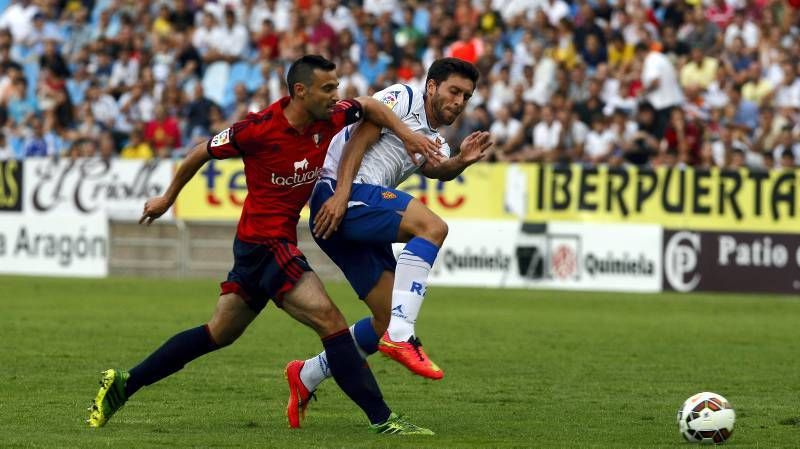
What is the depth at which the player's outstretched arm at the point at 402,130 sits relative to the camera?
27.9 ft

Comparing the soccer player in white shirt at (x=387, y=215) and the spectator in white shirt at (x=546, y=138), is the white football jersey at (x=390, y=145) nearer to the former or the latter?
the soccer player in white shirt at (x=387, y=215)

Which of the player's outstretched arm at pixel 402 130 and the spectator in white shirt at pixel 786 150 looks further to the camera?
the spectator in white shirt at pixel 786 150

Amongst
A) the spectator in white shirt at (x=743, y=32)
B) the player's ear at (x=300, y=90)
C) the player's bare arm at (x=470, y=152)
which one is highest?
the spectator in white shirt at (x=743, y=32)

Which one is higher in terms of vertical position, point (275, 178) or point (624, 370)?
point (275, 178)

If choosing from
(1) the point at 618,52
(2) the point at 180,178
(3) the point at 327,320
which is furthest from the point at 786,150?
(2) the point at 180,178

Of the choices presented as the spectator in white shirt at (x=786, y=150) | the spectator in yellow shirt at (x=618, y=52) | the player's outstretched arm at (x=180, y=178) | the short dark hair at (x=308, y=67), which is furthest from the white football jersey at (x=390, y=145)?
the spectator in yellow shirt at (x=618, y=52)

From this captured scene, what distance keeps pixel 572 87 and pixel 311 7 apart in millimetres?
5847

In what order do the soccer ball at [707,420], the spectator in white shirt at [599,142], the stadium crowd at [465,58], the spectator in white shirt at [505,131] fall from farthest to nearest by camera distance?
the spectator in white shirt at [505,131], the stadium crowd at [465,58], the spectator in white shirt at [599,142], the soccer ball at [707,420]

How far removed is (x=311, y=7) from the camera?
27375 mm

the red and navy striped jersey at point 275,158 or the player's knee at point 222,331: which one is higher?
the red and navy striped jersey at point 275,158

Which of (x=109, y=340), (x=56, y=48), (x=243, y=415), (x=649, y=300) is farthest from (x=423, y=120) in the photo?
(x=56, y=48)

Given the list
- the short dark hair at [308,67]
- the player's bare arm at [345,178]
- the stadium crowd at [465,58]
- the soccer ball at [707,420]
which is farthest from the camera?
the stadium crowd at [465,58]

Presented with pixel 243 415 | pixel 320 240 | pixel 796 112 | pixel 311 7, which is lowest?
pixel 243 415

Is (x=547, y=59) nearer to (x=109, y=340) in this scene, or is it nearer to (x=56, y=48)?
(x=56, y=48)
